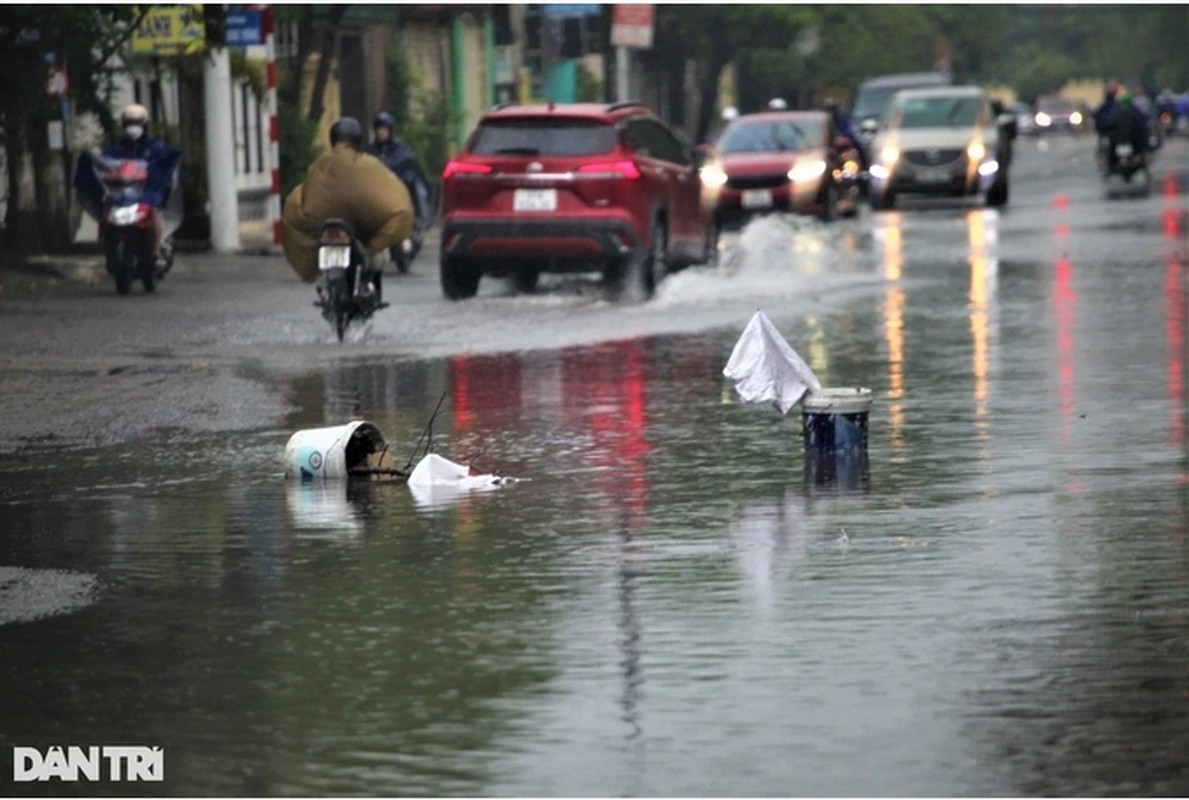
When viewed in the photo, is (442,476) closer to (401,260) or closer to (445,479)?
(445,479)

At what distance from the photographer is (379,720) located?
7375 mm

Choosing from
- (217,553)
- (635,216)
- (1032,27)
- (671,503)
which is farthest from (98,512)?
(1032,27)

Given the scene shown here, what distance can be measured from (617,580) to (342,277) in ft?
35.2

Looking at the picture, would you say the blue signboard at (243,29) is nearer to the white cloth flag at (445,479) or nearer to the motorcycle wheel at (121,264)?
the motorcycle wheel at (121,264)

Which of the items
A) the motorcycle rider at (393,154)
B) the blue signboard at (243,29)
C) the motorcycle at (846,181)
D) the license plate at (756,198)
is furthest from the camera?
the motorcycle at (846,181)

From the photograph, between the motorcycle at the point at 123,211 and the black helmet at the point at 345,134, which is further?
the motorcycle at the point at 123,211

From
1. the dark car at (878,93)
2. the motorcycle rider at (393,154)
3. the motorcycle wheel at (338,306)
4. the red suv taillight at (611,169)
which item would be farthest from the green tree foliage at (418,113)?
the motorcycle wheel at (338,306)

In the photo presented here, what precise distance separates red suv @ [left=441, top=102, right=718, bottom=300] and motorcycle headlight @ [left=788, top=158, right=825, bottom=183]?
47.5 ft

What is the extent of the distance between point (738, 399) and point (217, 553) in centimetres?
569

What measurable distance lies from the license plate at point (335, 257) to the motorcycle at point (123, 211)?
5804 millimetres

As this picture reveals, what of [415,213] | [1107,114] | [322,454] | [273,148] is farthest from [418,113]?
[322,454]

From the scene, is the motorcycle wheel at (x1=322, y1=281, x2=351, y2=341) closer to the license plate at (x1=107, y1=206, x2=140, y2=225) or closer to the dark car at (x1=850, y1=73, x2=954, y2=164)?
the license plate at (x1=107, y1=206, x2=140, y2=225)

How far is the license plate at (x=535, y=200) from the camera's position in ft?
78.0

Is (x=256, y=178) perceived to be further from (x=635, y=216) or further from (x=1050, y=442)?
(x=1050, y=442)
